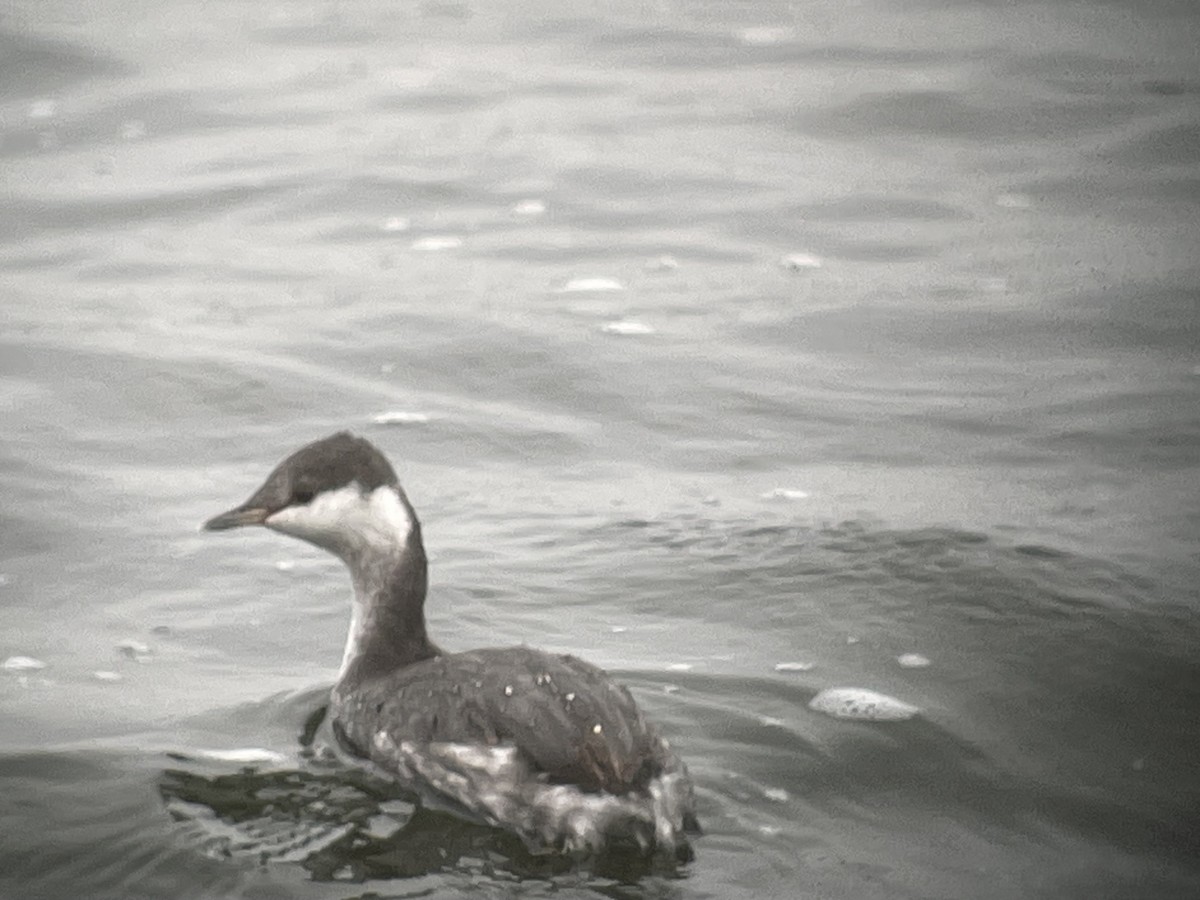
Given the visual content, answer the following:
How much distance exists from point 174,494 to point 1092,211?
6505 mm

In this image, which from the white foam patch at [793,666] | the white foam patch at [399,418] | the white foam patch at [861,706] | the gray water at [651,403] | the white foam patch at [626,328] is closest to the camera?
the gray water at [651,403]

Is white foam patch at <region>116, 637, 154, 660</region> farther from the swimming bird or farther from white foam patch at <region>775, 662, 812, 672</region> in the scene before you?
white foam patch at <region>775, 662, 812, 672</region>

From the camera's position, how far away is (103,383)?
1082 centimetres

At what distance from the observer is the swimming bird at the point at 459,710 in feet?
20.2

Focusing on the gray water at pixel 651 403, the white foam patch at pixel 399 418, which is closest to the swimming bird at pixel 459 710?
the gray water at pixel 651 403

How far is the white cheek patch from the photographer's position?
732 centimetres

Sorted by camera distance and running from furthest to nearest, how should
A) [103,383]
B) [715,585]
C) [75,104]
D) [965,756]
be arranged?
[75,104]
[103,383]
[715,585]
[965,756]

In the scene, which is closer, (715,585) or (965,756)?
(965,756)

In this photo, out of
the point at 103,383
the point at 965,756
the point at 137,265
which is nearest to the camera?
the point at 965,756

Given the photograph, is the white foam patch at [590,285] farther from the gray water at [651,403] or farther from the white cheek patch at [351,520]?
the white cheek patch at [351,520]

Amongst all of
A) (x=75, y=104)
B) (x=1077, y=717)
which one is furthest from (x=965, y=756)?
(x=75, y=104)

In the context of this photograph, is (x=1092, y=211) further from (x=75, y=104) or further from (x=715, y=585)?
(x=75, y=104)

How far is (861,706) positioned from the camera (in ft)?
23.6

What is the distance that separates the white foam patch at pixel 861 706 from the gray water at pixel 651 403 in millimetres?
72
